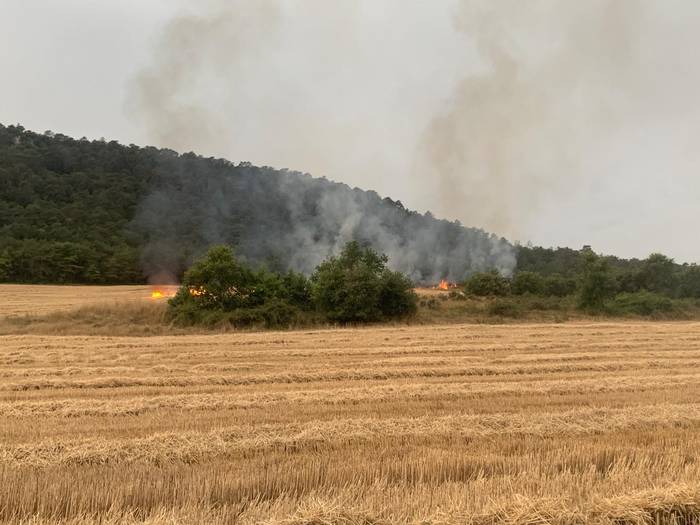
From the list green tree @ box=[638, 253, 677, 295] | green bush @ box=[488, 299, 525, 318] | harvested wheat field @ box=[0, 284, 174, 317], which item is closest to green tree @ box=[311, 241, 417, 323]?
green bush @ box=[488, 299, 525, 318]

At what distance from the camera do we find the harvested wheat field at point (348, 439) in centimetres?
490

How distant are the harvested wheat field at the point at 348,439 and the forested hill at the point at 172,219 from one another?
55550 mm

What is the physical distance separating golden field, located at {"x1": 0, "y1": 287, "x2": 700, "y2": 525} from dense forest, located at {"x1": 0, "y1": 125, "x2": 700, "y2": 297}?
55.3 meters

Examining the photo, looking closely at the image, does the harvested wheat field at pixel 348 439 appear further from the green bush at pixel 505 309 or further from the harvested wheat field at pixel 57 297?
the harvested wheat field at pixel 57 297

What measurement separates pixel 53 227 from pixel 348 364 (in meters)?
70.3

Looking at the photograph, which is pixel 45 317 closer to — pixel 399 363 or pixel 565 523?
pixel 399 363

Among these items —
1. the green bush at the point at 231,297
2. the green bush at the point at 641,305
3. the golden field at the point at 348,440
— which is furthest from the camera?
the green bush at the point at 641,305

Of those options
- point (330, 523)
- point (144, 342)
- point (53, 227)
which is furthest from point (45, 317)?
point (53, 227)

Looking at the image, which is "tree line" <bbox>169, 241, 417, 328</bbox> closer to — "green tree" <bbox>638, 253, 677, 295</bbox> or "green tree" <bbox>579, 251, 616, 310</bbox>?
"green tree" <bbox>579, 251, 616, 310</bbox>

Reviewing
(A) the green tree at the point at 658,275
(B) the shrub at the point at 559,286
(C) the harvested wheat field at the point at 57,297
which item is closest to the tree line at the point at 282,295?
(C) the harvested wheat field at the point at 57,297

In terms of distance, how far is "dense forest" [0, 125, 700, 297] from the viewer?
69750 mm

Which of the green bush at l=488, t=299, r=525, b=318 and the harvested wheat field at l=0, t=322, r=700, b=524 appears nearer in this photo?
the harvested wheat field at l=0, t=322, r=700, b=524

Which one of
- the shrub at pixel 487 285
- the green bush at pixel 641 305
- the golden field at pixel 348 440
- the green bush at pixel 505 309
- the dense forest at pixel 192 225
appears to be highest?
the dense forest at pixel 192 225

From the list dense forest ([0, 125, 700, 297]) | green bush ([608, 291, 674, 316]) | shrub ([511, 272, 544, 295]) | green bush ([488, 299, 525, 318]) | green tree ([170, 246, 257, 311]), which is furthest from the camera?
dense forest ([0, 125, 700, 297])
